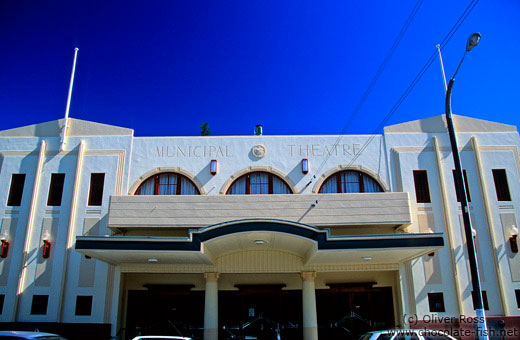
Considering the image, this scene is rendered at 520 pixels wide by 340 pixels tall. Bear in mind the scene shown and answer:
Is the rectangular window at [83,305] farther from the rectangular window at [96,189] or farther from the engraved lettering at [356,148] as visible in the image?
the engraved lettering at [356,148]

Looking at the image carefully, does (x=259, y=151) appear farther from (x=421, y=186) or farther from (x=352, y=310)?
(x=352, y=310)

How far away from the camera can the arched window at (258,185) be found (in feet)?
66.5

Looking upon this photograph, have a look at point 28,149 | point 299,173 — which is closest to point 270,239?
point 299,173

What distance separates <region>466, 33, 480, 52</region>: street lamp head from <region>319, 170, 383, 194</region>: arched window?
31.0 feet

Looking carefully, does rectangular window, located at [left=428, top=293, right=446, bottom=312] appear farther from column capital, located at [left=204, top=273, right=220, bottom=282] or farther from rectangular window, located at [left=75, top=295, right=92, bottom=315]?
rectangular window, located at [left=75, top=295, right=92, bottom=315]

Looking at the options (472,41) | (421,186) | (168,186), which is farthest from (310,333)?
(472,41)

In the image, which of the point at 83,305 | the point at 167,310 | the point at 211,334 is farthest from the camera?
the point at 167,310

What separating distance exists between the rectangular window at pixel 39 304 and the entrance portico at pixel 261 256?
11.0 ft

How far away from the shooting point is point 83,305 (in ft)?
61.2

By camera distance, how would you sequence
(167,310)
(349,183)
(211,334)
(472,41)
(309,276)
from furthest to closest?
1. (349,183)
2. (167,310)
3. (309,276)
4. (211,334)
5. (472,41)

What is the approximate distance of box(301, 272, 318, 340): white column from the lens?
59.6 feet

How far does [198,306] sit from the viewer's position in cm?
2016

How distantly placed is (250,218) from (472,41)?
9861 millimetres

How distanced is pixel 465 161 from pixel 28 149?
20.4m
